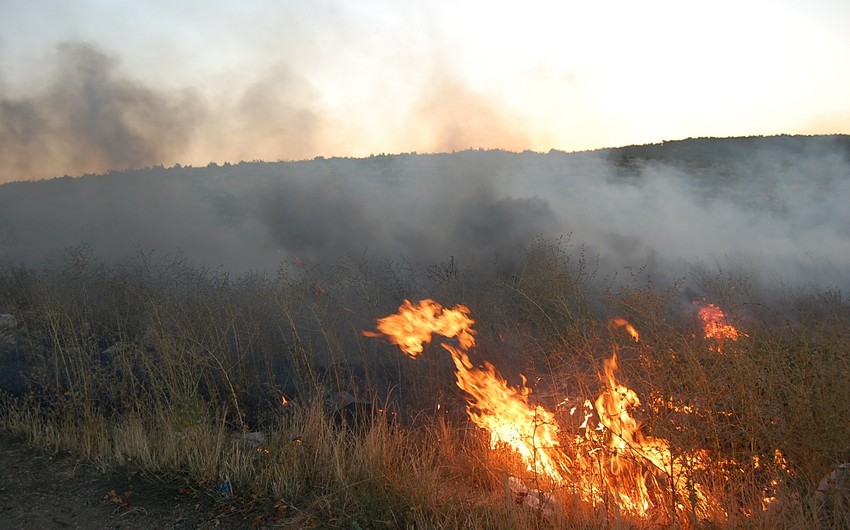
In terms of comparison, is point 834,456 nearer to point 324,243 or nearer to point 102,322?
point 102,322

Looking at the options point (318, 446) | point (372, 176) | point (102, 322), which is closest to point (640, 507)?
point (318, 446)

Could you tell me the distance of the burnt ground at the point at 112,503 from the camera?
11.4 ft

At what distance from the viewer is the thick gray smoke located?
13352 millimetres

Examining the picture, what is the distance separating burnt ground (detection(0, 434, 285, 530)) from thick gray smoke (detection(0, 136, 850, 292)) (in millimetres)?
7381

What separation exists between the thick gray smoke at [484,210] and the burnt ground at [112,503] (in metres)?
7.38

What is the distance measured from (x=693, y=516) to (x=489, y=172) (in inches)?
686

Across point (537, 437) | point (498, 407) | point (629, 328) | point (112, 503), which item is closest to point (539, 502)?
point (537, 437)

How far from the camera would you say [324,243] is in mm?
14922

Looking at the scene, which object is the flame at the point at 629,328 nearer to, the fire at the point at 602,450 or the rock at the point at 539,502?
the fire at the point at 602,450

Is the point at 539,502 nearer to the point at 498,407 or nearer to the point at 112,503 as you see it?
the point at 498,407

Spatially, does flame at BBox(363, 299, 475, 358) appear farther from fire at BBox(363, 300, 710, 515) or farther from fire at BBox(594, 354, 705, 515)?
fire at BBox(594, 354, 705, 515)

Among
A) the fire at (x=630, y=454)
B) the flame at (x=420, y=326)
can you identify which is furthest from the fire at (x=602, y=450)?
the flame at (x=420, y=326)

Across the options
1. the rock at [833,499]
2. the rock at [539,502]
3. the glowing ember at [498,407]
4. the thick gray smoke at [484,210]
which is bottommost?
the rock at [539,502]

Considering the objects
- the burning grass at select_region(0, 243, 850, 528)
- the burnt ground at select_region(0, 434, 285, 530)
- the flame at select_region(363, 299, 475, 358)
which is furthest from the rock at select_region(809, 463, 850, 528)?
the burnt ground at select_region(0, 434, 285, 530)
